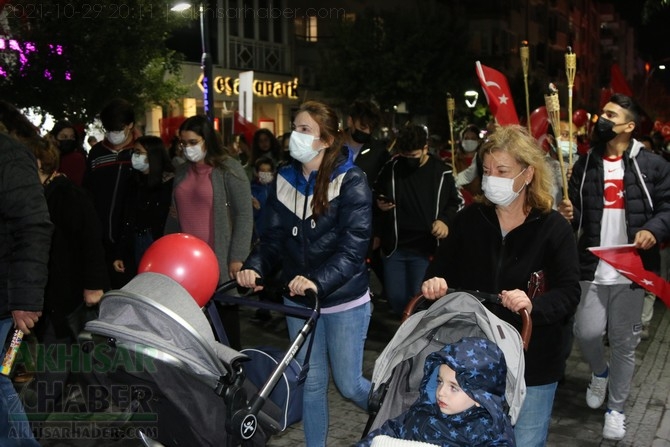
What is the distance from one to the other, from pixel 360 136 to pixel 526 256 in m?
4.10

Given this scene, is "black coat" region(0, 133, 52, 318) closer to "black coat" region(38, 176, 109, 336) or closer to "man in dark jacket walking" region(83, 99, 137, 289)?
"black coat" region(38, 176, 109, 336)

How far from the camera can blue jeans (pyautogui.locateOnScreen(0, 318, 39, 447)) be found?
14.2ft

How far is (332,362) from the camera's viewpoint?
15.2 ft

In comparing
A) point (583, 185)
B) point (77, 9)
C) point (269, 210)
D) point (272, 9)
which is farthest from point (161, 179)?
point (272, 9)

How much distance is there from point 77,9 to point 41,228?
48.3 ft

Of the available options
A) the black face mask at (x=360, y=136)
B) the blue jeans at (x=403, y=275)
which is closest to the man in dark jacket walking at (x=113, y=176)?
the black face mask at (x=360, y=136)

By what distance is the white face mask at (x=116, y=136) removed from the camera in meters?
7.28

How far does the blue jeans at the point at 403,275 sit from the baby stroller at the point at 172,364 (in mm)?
3864

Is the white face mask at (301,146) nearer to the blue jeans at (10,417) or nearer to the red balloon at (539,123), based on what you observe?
the blue jeans at (10,417)

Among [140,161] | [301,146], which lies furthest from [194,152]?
[301,146]

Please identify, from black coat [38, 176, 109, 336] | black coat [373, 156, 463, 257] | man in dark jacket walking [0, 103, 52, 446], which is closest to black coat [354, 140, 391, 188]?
black coat [373, 156, 463, 257]

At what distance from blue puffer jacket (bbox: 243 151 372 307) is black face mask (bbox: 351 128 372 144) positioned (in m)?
3.17

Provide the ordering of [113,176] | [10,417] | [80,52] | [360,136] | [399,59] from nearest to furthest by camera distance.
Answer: [10,417], [113,176], [360,136], [80,52], [399,59]

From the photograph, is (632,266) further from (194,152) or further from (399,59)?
(399,59)
